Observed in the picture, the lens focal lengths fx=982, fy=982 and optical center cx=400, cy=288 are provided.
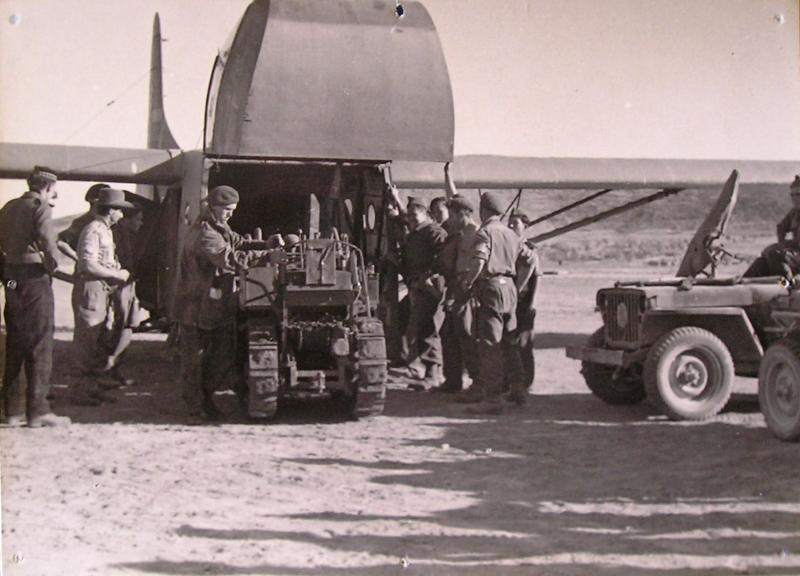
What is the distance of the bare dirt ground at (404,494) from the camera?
15.2 ft

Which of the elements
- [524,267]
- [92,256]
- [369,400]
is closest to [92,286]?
[92,256]

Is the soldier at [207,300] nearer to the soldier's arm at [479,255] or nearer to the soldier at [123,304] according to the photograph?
the soldier at [123,304]

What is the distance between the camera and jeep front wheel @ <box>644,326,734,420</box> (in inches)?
328

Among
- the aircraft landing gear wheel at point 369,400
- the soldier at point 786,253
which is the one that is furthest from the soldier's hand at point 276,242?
the soldier at point 786,253

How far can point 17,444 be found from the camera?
7.34m

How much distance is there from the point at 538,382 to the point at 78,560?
7.28 metres

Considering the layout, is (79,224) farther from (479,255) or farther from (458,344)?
(479,255)

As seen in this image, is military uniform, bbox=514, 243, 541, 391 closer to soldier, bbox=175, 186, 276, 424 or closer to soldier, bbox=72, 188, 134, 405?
soldier, bbox=175, 186, 276, 424

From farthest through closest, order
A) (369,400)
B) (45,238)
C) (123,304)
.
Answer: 1. (123,304)
2. (369,400)
3. (45,238)

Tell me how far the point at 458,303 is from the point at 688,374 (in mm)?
2595

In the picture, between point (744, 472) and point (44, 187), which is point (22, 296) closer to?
point (44, 187)

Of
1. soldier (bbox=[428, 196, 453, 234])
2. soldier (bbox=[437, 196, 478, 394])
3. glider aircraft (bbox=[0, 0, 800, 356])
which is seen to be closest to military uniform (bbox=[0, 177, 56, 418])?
glider aircraft (bbox=[0, 0, 800, 356])

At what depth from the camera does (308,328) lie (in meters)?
8.50

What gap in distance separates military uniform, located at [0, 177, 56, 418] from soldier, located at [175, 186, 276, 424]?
3.87 feet
